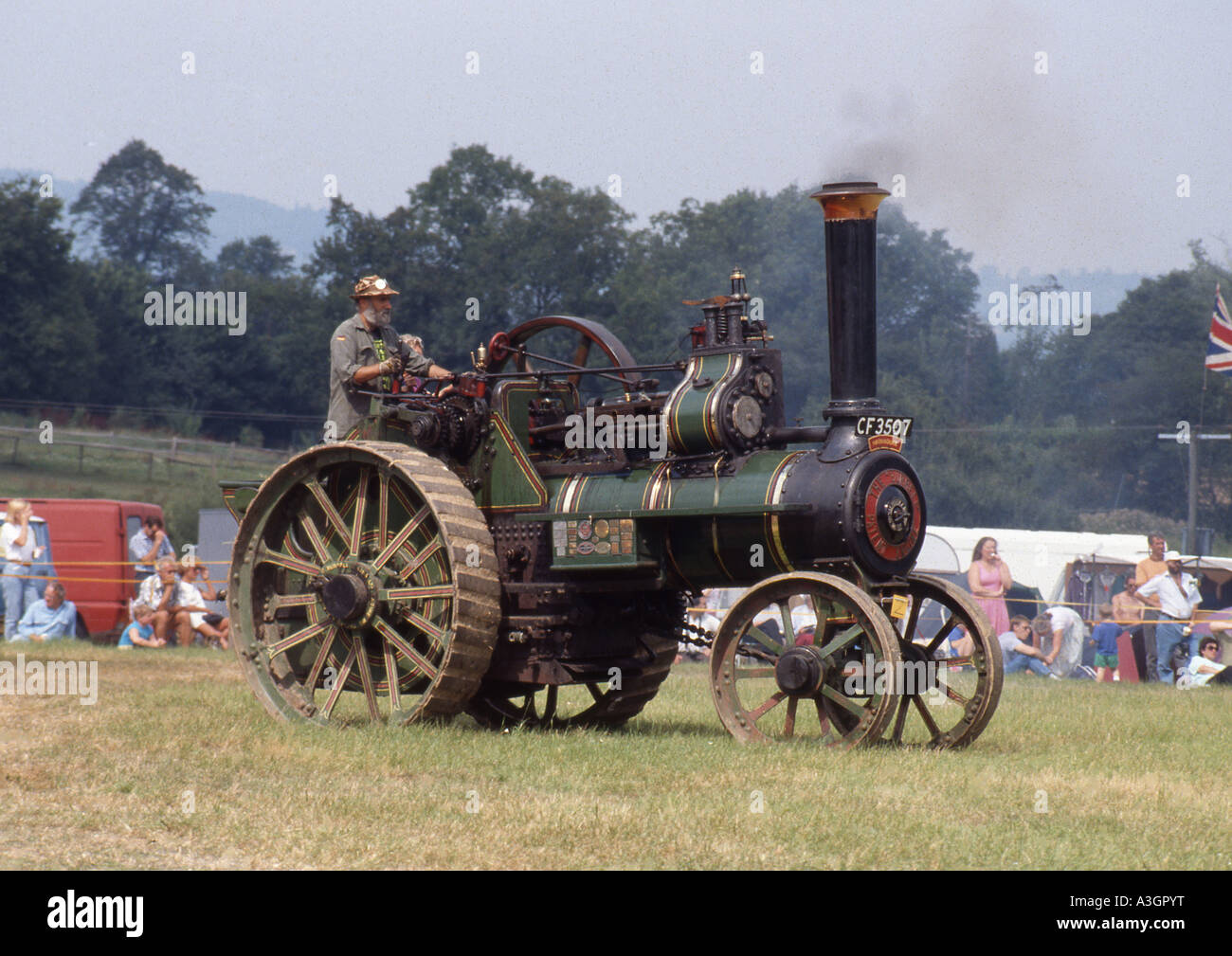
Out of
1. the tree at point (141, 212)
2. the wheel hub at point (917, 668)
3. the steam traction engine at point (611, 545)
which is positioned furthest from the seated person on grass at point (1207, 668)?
the tree at point (141, 212)

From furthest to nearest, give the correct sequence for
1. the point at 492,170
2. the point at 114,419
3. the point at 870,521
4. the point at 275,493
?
the point at 492,170
the point at 114,419
the point at 275,493
the point at 870,521

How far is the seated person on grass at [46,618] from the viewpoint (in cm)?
1827

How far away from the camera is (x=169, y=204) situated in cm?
9025

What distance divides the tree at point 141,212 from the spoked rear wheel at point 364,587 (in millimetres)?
79864

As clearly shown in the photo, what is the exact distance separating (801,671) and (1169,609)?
10.0 m

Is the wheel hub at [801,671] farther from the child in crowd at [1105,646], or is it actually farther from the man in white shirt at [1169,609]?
the child in crowd at [1105,646]

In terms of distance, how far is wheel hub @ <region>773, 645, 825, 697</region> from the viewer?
8578 millimetres

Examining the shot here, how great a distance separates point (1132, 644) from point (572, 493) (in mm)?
9905

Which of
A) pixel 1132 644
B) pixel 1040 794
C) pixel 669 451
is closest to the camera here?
pixel 1040 794

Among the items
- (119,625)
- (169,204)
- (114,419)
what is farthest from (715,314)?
(169,204)

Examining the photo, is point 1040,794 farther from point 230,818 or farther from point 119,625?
point 119,625

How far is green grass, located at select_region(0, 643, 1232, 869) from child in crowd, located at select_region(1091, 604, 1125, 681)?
720 centimetres

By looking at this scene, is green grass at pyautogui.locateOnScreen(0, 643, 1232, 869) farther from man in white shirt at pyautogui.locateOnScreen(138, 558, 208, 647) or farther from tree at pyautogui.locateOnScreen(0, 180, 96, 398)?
tree at pyautogui.locateOnScreen(0, 180, 96, 398)

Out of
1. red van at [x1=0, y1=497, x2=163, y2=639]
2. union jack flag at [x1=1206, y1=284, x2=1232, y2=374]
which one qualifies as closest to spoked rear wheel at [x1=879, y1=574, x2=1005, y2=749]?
red van at [x1=0, y1=497, x2=163, y2=639]
